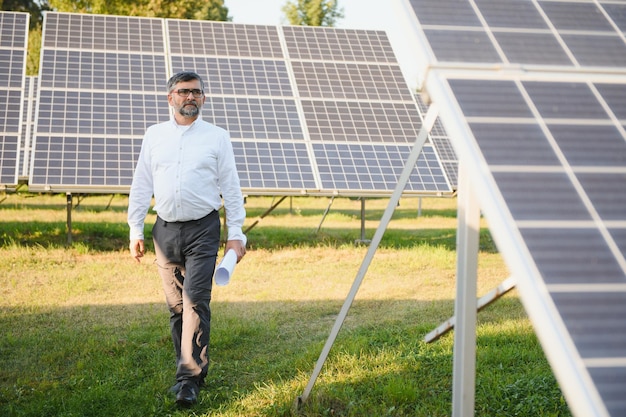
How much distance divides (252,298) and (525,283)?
6.12 m

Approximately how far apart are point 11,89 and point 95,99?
4.15 ft

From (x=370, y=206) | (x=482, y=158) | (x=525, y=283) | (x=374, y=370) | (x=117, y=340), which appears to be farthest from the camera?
(x=370, y=206)

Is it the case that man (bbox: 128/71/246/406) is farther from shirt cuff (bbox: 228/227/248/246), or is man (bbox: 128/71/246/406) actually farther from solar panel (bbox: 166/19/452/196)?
solar panel (bbox: 166/19/452/196)

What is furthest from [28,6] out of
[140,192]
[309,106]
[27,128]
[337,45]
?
[140,192]

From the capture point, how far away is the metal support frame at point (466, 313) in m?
2.81

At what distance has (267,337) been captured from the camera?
21.6 ft

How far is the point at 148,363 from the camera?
5691mm

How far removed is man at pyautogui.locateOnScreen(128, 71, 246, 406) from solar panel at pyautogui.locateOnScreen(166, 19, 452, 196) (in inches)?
196

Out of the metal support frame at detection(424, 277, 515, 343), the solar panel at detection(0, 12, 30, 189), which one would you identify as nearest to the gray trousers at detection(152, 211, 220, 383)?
the metal support frame at detection(424, 277, 515, 343)

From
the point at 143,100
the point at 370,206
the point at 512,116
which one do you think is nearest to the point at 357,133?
the point at 143,100

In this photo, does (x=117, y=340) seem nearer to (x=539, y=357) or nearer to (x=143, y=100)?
(x=539, y=357)

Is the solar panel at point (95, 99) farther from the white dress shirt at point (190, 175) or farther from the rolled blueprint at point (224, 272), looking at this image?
the rolled blueprint at point (224, 272)

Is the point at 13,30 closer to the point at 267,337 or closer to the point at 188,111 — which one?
the point at 267,337

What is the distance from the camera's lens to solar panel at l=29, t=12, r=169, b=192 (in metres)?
10.0
